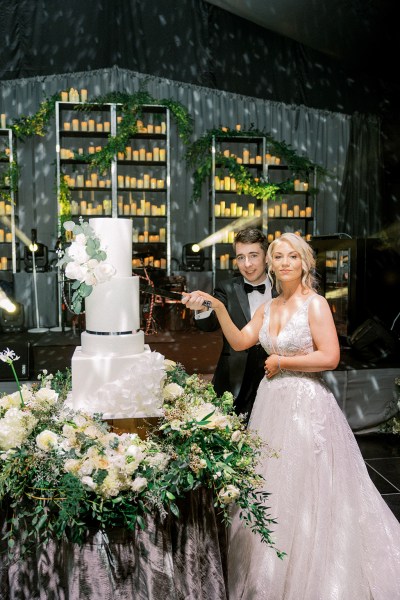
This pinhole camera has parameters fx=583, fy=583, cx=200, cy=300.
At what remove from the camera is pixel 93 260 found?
1.77 meters

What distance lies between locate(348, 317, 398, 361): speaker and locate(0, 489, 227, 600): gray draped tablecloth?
10.6 ft

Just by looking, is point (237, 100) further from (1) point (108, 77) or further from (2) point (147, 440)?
(2) point (147, 440)

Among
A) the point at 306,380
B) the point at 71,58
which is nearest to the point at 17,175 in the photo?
the point at 71,58

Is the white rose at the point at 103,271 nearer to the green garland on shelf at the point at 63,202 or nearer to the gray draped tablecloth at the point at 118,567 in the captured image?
the gray draped tablecloth at the point at 118,567

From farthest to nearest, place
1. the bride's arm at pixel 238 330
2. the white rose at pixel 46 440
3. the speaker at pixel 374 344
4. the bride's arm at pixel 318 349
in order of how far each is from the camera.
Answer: the speaker at pixel 374 344 → the bride's arm at pixel 238 330 → the bride's arm at pixel 318 349 → the white rose at pixel 46 440

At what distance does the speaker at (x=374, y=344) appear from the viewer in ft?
15.4

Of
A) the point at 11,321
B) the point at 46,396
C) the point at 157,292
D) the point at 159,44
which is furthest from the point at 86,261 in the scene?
the point at 159,44

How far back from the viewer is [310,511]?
7.66 ft

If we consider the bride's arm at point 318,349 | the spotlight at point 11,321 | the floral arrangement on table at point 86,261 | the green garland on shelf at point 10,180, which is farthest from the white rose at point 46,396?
the green garland on shelf at point 10,180

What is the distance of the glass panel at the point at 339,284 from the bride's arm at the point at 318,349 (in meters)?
3.12

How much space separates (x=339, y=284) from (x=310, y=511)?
3.53m

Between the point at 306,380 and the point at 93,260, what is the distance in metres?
1.17

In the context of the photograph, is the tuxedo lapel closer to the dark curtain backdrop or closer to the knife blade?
the knife blade

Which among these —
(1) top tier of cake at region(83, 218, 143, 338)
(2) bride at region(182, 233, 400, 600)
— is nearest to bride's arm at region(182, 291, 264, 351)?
(2) bride at region(182, 233, 400, 600)
